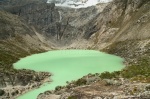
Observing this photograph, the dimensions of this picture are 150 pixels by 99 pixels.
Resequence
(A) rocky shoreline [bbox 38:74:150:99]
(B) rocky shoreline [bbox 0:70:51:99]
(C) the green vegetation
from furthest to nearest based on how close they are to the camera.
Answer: (B) rocky shoreline [bbox 0:70:51:99], (C) the green vegetation, (A) rocky shoreline [bbox 38:74:150:99]

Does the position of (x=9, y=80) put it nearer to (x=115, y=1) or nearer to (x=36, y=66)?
(x=36, y=66)

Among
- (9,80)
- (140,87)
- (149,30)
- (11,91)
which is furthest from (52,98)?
(149,30)

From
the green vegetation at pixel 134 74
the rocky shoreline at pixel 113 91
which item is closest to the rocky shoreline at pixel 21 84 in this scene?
the green vegetation at pixel 134 74

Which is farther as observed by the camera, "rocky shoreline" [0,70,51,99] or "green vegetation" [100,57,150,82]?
"rocky shoreline" [0,70,51,99]

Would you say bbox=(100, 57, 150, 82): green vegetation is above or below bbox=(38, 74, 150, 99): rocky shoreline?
above

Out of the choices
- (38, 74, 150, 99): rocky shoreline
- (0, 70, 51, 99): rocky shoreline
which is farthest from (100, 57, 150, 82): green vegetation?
(0, 70, 51, 99): rocky shoreline

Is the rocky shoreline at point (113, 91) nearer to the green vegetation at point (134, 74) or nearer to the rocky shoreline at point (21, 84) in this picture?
the green vegetation at point (134, 74)

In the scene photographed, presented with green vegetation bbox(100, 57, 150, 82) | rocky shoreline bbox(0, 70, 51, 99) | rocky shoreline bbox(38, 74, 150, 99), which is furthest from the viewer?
rocky shoreline bbox(0, 70, 51, 99)

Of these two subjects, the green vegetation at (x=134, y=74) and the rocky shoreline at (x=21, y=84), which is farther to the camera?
the rocky shoreline at (x=21, y=84)

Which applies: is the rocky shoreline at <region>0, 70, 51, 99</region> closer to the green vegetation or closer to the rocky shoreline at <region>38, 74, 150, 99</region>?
the green vegetation
